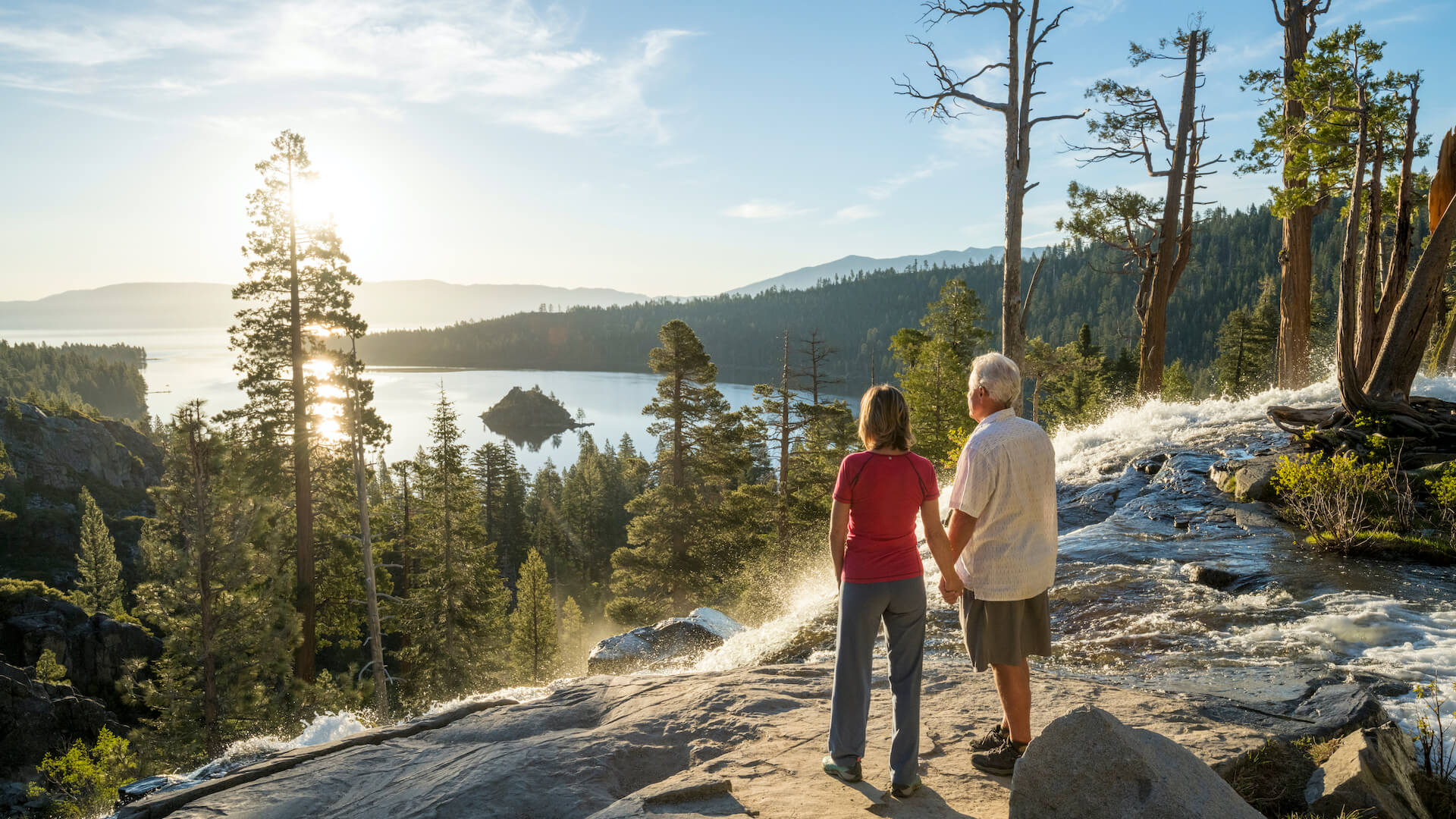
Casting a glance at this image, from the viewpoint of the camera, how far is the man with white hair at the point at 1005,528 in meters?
3.75

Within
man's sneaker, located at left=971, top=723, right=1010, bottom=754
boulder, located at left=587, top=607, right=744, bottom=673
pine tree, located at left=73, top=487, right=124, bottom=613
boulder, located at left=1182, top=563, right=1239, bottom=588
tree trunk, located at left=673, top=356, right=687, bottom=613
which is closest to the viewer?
man's sneaker, located at left=971, top=723, right=1010, bottom=754

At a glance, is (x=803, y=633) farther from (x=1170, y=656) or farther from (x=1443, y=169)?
(x=1443, y=169)

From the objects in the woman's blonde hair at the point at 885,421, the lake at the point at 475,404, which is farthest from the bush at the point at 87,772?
the lake at the point at 475,404

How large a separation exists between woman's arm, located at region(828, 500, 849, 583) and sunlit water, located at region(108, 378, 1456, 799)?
10.5ft

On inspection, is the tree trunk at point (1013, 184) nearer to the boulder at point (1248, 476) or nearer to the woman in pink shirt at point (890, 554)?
the boulder at point (1248, 476)

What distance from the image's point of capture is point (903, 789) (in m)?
3.79

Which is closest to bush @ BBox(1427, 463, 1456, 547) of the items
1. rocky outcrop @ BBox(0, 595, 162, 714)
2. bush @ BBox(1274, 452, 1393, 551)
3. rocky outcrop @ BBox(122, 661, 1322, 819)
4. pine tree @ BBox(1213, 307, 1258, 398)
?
bush @ BBox(1274, 452, 1393, 551)

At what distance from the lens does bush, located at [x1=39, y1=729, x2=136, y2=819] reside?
69.6 feet

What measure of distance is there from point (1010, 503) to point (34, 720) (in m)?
33.0

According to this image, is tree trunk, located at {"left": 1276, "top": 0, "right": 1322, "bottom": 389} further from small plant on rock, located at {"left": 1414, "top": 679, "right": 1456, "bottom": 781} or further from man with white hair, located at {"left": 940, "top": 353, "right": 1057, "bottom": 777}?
man with white hair, located at {"left": 940, "top": 353, "right": 1057, "bottom": 777}

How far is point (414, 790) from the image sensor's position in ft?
14.3

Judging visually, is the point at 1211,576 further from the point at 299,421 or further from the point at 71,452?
the point at 71,452

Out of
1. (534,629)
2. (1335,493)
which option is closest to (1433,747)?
(1335,493)

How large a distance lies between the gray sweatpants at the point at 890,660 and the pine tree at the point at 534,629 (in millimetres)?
34796
